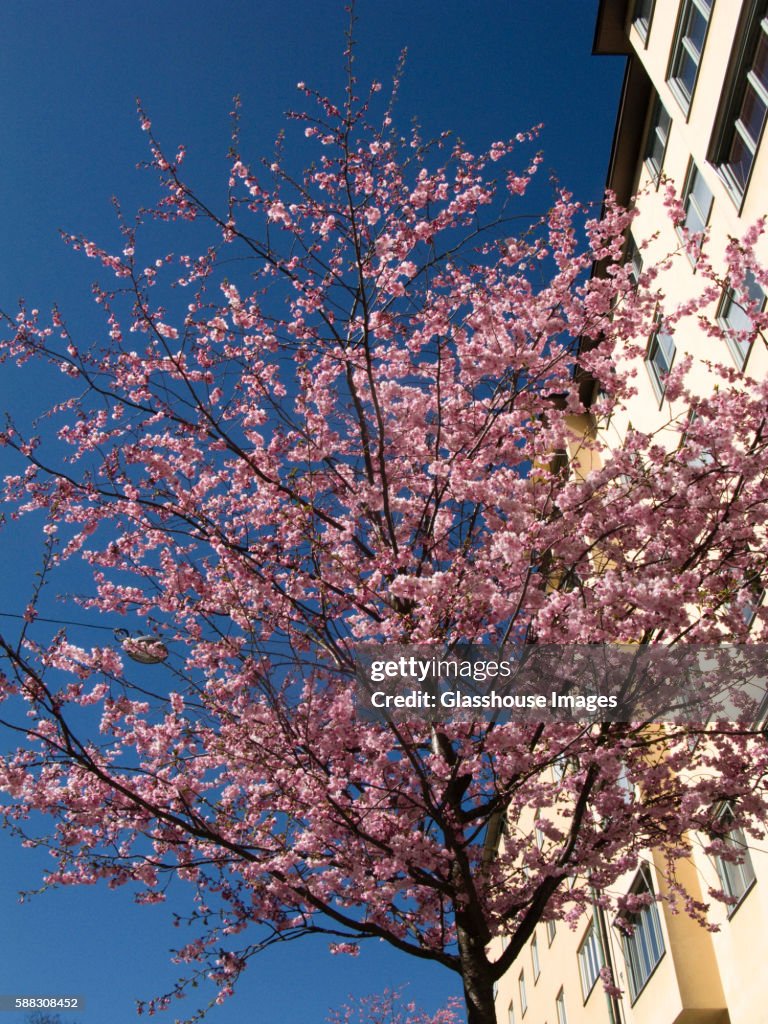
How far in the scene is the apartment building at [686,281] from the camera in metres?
11.7

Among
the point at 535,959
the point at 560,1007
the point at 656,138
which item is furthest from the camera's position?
the point at 535,959

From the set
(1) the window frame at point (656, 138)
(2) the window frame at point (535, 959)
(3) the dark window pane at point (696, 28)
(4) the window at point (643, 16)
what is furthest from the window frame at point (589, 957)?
(4) the window at point (643, 16)

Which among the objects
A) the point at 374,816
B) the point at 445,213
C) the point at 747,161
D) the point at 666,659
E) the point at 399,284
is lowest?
the point at 374,816

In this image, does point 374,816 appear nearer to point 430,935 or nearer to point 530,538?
point 430,935

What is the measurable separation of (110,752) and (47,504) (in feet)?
9.62

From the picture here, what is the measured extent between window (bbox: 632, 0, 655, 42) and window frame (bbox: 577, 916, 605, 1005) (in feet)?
58.4

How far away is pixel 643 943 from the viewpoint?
14148 mm

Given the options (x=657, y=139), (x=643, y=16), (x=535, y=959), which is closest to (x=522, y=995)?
(x=535, y=959)

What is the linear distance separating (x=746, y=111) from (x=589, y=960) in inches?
634

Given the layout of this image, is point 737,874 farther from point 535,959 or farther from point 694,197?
point 535,959

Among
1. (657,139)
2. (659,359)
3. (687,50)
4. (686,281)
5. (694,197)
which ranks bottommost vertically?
(686,281)

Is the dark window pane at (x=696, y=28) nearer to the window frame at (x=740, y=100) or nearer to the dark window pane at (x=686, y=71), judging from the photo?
the dark window pane at (x=686, y=71)

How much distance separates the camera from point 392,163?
9844mm

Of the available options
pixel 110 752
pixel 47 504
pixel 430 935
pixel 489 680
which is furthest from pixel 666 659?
pixel 47 504
